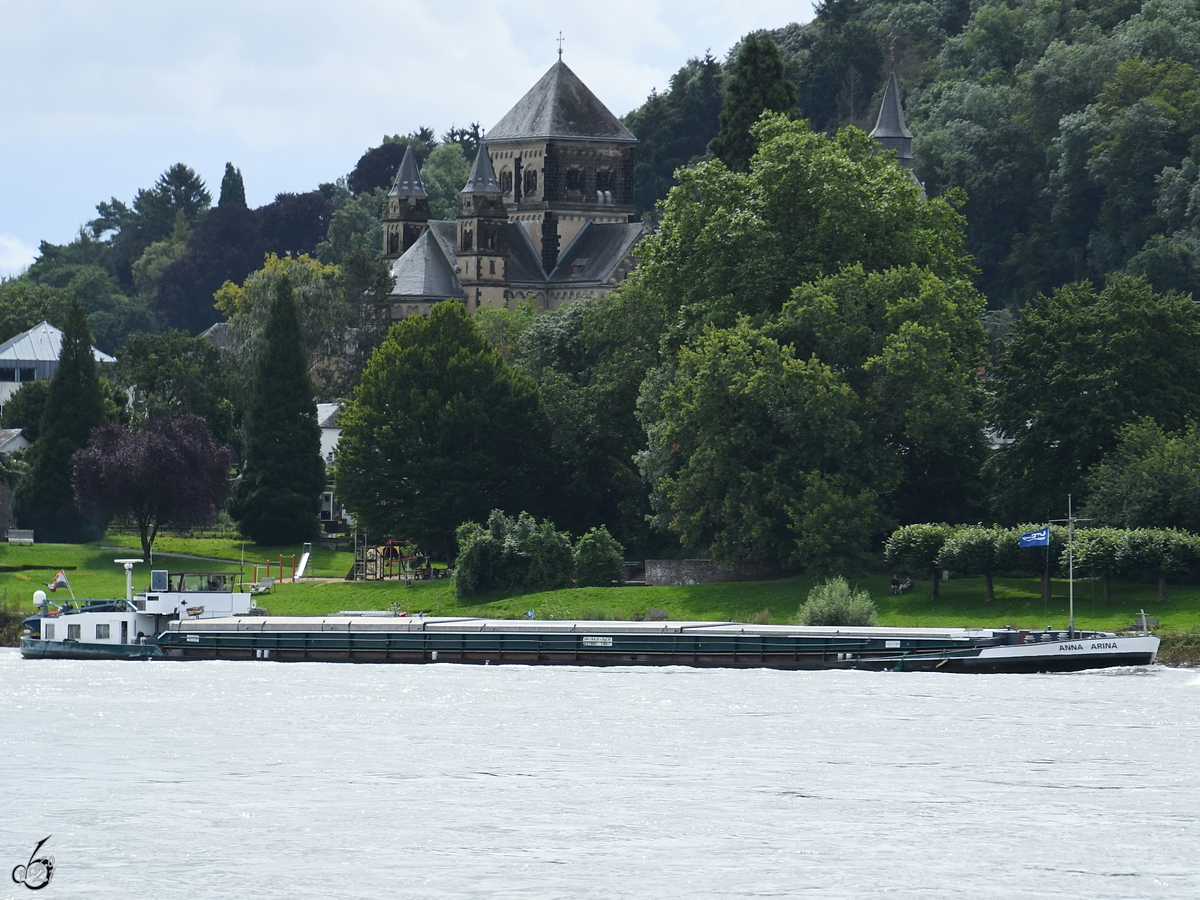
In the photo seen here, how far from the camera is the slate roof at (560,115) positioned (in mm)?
185750

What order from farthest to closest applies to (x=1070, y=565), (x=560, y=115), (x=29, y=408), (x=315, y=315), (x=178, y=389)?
1. (x=560, y=115)
2. (x=315, y=315)
3. (x=178, y=389)
4. (x=29, y=408)
5. (x=1070, y=565)

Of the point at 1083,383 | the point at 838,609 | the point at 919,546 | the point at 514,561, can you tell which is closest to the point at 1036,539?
the point at 838,609

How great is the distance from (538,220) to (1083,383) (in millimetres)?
103642

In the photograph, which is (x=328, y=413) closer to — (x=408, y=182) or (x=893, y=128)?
(x=408, y=182)

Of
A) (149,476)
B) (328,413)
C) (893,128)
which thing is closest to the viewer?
(149,476)

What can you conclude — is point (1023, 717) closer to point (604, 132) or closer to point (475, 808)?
point (475, 808)

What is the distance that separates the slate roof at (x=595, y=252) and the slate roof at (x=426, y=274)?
8199 mm

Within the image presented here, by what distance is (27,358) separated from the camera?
17238cm

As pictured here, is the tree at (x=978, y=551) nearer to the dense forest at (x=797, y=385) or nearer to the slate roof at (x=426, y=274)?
the dense forest at (x=797, y=385)

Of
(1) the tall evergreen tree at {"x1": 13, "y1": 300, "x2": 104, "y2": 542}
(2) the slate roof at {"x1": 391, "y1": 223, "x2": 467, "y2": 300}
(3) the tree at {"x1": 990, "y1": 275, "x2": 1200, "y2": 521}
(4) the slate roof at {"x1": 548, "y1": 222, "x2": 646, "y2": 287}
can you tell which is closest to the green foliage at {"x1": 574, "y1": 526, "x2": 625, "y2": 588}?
(3) the tree at {"x1": 990, "y1": 275, "x2": 1200, "y2": 521}

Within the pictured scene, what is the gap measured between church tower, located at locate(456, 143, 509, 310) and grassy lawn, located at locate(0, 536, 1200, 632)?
6479cm

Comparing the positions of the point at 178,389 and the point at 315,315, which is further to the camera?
the point at 315,315

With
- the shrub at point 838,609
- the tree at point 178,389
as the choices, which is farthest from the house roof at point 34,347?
the shrub at point 838,609

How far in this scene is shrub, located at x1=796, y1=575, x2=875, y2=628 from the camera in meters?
80.1
